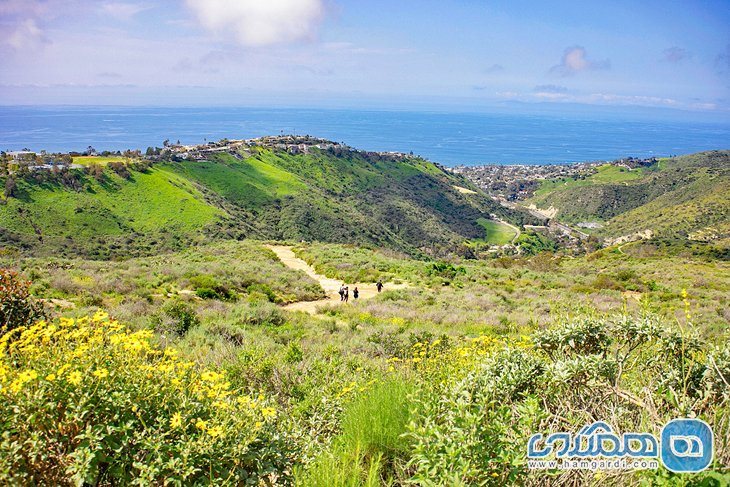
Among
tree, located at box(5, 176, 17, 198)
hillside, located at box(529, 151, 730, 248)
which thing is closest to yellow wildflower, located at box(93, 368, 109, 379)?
tree, located at box(5, 176, 17, 198)

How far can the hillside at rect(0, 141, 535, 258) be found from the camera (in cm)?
4925

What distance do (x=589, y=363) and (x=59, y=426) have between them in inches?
143

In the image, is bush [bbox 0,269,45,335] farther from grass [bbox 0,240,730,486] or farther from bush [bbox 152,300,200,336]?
bush [bbox 152,300,200,336]

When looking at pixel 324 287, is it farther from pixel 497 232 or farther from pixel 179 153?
pixel 497 232

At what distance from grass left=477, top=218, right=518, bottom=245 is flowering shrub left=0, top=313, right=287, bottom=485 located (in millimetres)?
96982

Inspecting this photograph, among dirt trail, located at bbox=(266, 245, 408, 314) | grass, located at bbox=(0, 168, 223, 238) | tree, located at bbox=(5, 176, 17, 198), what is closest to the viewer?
dirt trail, located at bbox=(266, 245, 408, 314)

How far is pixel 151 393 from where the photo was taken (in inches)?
119

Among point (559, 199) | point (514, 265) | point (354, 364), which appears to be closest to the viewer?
point (354, 364)

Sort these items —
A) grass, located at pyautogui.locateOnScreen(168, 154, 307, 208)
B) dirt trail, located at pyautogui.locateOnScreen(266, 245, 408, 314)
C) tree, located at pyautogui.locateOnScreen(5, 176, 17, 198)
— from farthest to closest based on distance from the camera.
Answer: grass, located at pyautogui.locateOnScreen(168, 154, 307, 208), tree, located at pyautogui.locateOnScreen(5, 176, 17, 198), dirt trail, located at pyautogui.locateOnScreen(266, 245, 408, 314)

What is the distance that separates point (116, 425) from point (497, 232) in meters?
108

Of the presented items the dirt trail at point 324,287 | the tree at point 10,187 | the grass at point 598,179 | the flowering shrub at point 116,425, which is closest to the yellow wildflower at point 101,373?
the flowering shrub at point 116,425

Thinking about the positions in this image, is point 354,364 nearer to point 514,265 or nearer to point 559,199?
point 514,265

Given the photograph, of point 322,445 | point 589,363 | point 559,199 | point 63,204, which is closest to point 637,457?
point 589,363

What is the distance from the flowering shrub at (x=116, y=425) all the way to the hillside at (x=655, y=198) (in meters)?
74.3
